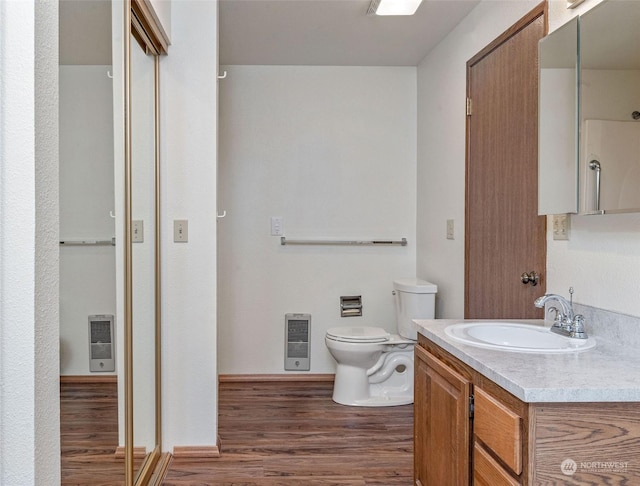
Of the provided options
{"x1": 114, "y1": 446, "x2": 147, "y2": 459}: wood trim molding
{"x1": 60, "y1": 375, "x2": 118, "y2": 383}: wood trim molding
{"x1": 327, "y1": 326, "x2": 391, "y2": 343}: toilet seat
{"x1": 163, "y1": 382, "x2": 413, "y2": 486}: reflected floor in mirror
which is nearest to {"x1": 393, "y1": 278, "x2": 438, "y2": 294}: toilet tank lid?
{"x1": 327, "y1": 326, "x2": 391, "y2": 343}: toilet seat

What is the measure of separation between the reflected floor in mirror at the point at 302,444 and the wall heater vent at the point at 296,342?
273mm

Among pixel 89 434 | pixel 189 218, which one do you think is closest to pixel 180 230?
pixel 189 218

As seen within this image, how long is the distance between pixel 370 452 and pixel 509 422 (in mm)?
1548

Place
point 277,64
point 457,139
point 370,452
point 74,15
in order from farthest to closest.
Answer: point 277,64 → point 457,139 → point 370,452 → point 74,15

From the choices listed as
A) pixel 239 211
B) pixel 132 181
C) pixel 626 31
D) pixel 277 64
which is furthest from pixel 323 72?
pixel 626 31

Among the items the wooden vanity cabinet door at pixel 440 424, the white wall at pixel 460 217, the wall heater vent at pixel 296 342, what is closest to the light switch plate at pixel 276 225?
the wall heater vent at pixel 296 342

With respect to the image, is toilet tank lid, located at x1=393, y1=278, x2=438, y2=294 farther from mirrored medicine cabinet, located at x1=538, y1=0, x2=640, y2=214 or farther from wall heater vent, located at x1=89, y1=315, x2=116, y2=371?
wall heater vent, located at x1=89, y1=315, x2=116, y2=371

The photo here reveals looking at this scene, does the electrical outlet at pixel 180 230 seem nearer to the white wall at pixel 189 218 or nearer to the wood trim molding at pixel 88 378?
the white wall at pixel 189 218

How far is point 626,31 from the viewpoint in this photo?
1.46 meters

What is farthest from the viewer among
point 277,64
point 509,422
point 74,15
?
point 277,64

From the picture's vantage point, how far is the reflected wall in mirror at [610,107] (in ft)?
4.70

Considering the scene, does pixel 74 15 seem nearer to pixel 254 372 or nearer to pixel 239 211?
pixel 239 211

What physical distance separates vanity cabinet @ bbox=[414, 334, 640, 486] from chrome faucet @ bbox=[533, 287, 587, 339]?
0.42 metres

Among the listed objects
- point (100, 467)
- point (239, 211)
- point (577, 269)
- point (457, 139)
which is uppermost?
point (457, 139)
